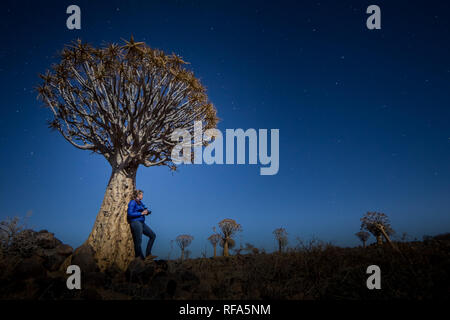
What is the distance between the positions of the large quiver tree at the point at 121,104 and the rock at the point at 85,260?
64 cm

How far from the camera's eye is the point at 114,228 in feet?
18.0

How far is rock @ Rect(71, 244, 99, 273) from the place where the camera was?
462 centimetres

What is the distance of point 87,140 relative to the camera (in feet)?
21.5

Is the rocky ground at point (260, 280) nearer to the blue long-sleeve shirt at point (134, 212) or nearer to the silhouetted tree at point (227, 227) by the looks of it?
the blue long-sleeve shirt at point (134, 212)

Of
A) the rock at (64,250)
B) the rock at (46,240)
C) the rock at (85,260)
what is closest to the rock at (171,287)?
the rock at (85,260)

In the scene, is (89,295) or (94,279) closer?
(89,295)

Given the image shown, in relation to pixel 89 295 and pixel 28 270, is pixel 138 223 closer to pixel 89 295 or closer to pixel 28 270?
pixel 28 270

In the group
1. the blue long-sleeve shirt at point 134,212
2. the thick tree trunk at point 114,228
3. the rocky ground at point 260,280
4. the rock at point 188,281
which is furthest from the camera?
the blue long-sleeve shirt at point 134,212

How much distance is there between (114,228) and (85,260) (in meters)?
0.96

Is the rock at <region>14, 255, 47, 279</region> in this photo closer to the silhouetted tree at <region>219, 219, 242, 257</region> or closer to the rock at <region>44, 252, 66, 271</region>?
the rock at <region>44, 252, 66, 271</region>

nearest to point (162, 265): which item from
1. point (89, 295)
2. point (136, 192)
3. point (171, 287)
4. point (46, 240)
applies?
point (171, 287)

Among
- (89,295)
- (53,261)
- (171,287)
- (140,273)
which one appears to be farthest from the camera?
(53,261)

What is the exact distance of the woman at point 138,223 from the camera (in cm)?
563
